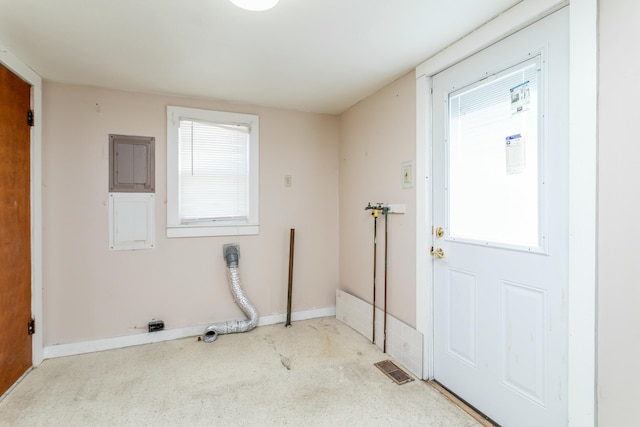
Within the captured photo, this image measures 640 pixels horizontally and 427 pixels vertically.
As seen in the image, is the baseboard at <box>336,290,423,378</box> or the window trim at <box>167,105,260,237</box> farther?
the window trim at <box>167,105,260,237</box>

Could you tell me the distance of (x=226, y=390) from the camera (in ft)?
7.06

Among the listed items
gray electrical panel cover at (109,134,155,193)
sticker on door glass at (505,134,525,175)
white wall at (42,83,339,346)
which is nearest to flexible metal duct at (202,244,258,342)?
white wall at (42,83,339,346)

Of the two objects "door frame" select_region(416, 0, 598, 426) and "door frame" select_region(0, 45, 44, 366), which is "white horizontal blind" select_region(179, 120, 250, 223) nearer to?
"door frame" select_region(0, 45, 44, 366)

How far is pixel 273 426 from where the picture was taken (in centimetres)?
181

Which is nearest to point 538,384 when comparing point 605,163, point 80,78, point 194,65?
point 605,163

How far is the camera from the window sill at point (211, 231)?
118 inches

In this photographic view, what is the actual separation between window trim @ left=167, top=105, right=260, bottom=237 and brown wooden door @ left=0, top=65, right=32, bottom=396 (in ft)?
3.26

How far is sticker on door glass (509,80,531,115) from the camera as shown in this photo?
164 centimetres

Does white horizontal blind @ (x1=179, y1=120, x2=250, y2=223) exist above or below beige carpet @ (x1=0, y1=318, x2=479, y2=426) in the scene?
above

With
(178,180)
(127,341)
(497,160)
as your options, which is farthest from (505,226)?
(127,341)

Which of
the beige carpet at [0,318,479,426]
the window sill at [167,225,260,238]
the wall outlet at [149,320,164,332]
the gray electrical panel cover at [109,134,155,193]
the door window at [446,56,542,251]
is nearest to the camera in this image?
the door window at [446,56,542,251]

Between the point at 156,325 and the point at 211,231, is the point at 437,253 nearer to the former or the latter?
the point at 211,231

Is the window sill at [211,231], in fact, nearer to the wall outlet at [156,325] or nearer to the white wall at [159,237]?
the white wall at [159,237]

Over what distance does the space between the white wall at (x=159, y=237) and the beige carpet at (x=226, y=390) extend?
38cm
